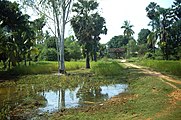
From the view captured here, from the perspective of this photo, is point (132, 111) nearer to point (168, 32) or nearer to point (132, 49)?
point (168, 32)

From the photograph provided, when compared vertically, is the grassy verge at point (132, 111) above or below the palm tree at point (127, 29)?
below

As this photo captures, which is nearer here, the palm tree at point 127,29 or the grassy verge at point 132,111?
the grassy verge at point 132,111

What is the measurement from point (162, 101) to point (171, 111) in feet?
6.20

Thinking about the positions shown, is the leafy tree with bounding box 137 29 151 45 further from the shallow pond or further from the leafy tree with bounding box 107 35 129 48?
the shallow pond

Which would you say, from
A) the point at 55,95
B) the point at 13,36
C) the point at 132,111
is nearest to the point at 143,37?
the point at 13,36

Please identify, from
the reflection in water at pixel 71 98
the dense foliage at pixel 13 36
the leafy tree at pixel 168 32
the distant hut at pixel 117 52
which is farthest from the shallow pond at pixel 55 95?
the distant hut at pixel 117 52

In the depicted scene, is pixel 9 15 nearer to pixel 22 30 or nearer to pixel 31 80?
pixel 22 30

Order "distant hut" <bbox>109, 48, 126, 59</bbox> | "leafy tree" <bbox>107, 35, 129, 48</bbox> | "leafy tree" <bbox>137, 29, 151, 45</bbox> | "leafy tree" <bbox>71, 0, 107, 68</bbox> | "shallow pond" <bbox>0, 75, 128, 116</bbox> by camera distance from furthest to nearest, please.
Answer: "leafy tree" <bbox>107, 35, 129, 48</bbox> → "distant hut" <bbox>109, 48, 126, 59</bbox> → "leafy tree" <bbox>137, 29, 151, 45</bbox> → "leafy tree" <bbox>71, 0, 107, 68</bbox> → "shallow pond" <bbox>0, 75, 128, 116</bbox>

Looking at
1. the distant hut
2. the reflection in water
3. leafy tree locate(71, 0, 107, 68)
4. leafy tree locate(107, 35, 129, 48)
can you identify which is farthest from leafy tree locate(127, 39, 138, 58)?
the reflection in water

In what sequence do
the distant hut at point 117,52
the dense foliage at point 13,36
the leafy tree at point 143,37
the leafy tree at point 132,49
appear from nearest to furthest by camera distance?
the dense foliage at point 13,36 < the leafy tree at point 132,49 < the leafy tree at point 143,37 < the distant hut at point 117,52

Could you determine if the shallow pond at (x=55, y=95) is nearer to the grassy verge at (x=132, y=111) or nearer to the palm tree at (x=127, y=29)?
the grassy verge at (x=132, y=111)

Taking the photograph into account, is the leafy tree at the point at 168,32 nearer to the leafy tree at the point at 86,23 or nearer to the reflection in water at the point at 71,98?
the leafy tree at the point at 86,23

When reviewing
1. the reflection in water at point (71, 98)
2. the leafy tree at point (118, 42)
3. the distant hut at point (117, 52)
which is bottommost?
the reflection in water at point (71, 98)

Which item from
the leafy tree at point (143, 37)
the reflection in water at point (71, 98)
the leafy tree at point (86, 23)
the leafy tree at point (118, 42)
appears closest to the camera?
the reflection in water at point (71, 98)
